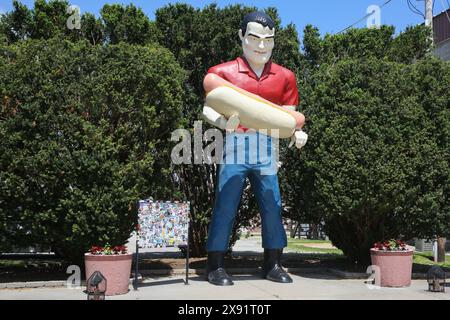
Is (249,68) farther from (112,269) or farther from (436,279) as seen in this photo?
(436,279)

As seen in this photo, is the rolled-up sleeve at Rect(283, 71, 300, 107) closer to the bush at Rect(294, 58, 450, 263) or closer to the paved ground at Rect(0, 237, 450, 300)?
the bush at Rect(294, 58, 450, 263)

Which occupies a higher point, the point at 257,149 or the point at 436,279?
the point at 257,149

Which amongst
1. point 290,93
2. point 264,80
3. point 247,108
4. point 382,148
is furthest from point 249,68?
point 382,148

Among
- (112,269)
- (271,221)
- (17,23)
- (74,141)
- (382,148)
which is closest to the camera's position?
(112,269)

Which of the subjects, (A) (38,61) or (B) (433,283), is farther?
(A) (38,61)

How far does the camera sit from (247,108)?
26.5 ft

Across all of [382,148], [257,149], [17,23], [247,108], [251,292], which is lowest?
[251,292]

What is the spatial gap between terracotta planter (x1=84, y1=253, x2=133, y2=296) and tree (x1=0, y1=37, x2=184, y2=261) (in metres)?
0.64

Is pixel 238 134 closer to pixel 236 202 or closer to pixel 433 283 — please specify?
pixel 236 202

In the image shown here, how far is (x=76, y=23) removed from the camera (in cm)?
1156

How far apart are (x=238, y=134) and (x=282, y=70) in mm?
1471

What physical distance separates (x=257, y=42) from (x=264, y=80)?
664 mm

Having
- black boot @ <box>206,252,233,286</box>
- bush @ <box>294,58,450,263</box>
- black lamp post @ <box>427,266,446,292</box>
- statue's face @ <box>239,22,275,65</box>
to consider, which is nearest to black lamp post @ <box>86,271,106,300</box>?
black boot @ <box>206,252,233,286</box>
